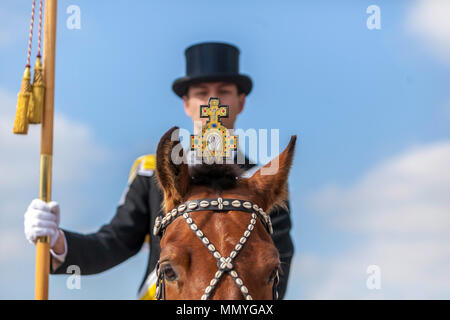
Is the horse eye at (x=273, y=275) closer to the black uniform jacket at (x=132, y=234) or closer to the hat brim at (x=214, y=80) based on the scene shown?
the black uniform jacket at (x=132, y=234)

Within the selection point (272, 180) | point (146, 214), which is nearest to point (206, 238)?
point (272, 180)

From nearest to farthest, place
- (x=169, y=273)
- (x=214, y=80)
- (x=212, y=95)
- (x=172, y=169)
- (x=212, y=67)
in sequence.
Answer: (x=169, y=273), (x=172, y=169), (x=212, y=95), (x=214, y=80), (x=212, y=67)

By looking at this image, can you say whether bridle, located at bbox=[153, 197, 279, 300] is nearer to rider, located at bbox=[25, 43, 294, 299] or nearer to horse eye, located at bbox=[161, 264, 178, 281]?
horse eye, located at bbox=[161, 264, 178, 281]

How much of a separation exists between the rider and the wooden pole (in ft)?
0.35

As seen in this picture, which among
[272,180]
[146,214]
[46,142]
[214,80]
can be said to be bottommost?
[146,214]

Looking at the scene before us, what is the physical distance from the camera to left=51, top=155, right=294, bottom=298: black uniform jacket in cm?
475

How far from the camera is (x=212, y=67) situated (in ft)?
20.1

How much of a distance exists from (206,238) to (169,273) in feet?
0.95

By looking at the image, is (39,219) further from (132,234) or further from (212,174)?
(132,234)

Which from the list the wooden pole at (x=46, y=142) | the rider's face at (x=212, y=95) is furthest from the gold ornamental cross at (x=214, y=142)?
the rider's face at (x=212, y=95)

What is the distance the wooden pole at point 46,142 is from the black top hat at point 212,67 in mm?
2652

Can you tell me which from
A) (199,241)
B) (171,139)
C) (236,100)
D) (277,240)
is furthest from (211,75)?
(199,241)
